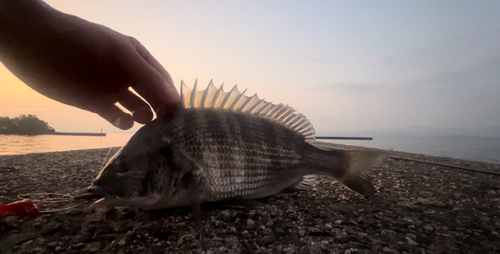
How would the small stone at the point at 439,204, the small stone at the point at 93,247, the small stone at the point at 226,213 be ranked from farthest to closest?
the small stone at the point at 439,204
the small stone at the point at 226,213
the small stone at the point at 93,247

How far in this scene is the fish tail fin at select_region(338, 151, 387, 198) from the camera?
252 cm

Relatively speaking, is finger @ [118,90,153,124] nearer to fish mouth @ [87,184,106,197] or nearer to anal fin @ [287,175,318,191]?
fish mouth @ [87,184,106,197]

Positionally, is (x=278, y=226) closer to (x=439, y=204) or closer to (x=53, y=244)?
(x=53, y=244)

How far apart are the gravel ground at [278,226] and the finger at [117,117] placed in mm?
817

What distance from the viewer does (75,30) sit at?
6.92ft

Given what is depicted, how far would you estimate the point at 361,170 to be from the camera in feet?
8.47

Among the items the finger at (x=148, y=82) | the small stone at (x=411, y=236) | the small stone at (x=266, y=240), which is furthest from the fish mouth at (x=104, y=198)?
Result: the small stone at (x=411, y=236)

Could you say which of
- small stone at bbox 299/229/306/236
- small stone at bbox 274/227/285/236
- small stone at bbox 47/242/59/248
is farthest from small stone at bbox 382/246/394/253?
small stone at bbox 47/242/59/248

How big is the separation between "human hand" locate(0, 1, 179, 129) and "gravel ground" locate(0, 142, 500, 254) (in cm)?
102

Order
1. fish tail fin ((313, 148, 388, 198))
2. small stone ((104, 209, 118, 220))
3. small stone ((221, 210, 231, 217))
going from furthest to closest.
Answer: fish tail fin ((313, 148, 388, 198)), small stone ((221, 210, 231, 217)), small stone ((104, 209, 118, 220))

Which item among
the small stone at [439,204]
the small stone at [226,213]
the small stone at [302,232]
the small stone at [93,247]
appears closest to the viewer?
the small stone at [93,247]

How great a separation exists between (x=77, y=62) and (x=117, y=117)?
87 cm

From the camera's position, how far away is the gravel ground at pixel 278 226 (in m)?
1.52

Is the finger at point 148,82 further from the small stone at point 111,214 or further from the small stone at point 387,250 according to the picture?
the small stone at point 387,250
